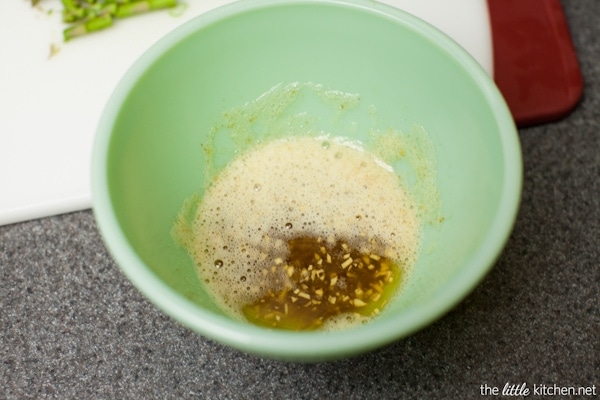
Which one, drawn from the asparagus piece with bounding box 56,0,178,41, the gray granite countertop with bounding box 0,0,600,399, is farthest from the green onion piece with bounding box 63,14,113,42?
the gray granite countertop with bounding box 0,0,600,399

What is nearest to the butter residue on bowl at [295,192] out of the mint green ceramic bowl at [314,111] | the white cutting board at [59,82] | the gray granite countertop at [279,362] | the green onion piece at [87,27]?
the mint green ceramic bowl at [314,111]

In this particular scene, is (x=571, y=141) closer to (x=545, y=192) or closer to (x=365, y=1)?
(x=545, y=192)

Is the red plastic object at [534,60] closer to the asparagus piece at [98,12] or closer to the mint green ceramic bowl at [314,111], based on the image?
the mint green ceramic bowl at [314,111]

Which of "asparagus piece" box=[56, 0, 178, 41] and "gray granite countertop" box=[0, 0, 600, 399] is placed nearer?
"gray granite countertop" box=[0, 0, 600, 399]

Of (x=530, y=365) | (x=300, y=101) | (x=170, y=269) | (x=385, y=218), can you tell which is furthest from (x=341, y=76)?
(x=530, y=365)

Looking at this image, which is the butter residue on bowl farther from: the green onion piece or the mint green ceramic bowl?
the green onion piece
